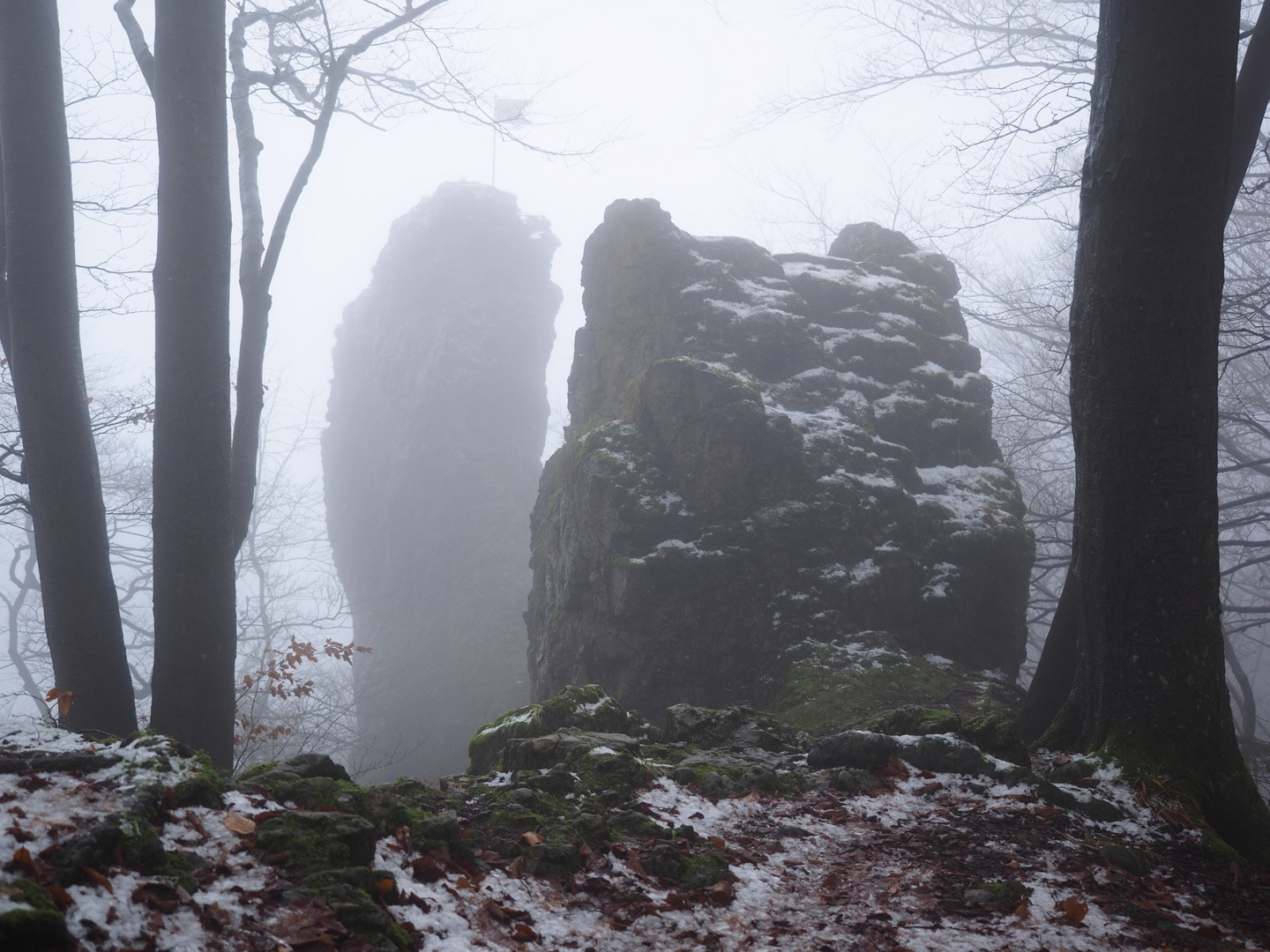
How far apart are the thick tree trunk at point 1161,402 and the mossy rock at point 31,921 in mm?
4280

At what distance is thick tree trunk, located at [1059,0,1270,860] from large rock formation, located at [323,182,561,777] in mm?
16956

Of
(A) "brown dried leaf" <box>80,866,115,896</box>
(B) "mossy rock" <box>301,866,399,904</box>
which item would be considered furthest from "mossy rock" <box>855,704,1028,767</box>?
(A) "brown dried leaf" <box>80,866,115,896</box>

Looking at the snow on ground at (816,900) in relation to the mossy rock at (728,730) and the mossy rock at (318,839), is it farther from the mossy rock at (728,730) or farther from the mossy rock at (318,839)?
the mossy rock at (728,730)

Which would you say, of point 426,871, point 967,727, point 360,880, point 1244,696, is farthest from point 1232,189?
point 1244,696

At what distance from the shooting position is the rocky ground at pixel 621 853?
5.66ft

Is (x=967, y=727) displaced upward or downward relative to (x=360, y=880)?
downward

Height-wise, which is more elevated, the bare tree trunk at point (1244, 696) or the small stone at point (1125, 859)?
the small stone at point (1125, 859)

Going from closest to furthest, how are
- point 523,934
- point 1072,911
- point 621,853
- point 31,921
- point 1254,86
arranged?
1. point 31,921
2. point 523,934
3. point 1072,911
4. point 621,853
5. point 1254,86

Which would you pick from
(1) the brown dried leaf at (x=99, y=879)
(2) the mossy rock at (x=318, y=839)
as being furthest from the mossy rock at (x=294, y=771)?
(1) the brown dried leaf at (x=99, y=879)

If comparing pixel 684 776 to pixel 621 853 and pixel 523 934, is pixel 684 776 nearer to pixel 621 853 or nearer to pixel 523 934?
pixel 621 853

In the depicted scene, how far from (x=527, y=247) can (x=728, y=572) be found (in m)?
24.2

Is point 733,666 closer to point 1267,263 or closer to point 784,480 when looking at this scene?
point 784,480

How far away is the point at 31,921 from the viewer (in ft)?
4.44

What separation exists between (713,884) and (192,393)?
12.5 ft
